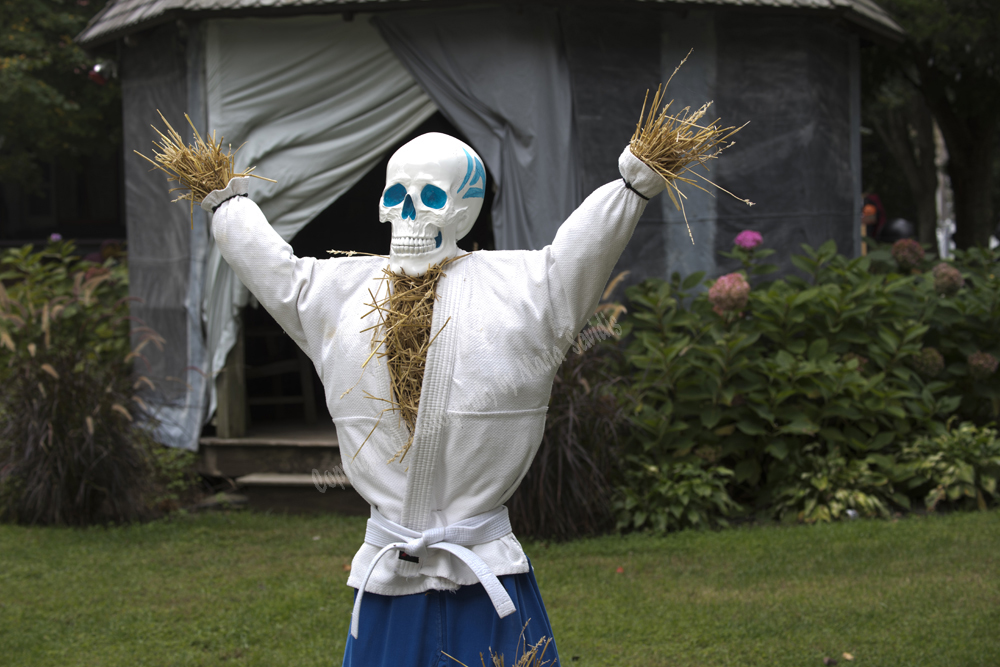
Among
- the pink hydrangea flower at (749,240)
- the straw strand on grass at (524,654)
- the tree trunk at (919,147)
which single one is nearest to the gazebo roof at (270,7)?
the pink hydrangea flower at (749,240)

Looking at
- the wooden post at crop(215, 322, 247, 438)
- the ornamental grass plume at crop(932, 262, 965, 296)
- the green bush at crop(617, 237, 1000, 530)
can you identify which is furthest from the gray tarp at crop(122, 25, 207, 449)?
the ornamental grass plume at crop(932, 262, 965, 296)

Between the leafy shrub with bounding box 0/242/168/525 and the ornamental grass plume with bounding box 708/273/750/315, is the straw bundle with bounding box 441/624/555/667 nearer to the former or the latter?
the ornamental grass plume with bounding box 708/273/750/315

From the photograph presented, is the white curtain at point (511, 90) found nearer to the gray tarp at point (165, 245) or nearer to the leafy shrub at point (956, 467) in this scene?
the gray tarp at point (165, 245)

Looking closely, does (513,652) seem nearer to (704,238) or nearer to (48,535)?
(48,535)

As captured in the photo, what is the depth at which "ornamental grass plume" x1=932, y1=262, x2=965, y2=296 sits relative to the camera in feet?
19.6

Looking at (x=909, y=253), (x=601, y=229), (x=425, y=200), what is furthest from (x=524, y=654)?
(x=909, y=253)

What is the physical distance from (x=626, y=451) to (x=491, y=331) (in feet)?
11.8

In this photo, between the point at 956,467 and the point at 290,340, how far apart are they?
18.6 feet

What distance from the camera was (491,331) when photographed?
7.30ft

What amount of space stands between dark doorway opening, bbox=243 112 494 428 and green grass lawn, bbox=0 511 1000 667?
1.95m

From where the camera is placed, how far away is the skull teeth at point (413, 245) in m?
2.34

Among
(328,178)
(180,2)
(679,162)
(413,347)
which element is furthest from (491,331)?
(180,2)

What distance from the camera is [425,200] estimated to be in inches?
92.7

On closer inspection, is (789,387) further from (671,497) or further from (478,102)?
(478,102)
